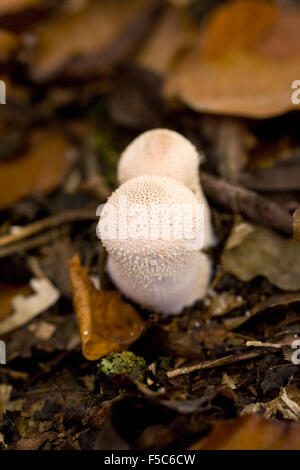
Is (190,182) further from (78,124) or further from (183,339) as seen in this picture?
(78,124)

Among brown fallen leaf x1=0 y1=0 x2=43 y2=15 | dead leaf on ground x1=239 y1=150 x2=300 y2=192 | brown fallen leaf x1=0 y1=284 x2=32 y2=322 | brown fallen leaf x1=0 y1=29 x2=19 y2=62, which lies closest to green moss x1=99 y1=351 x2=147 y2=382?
brown fallen leaf x1=0 y1=284 x2=32 y2=322

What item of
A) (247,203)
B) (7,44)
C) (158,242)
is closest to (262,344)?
(158,242)

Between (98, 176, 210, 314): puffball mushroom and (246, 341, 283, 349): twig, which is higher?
(98, 176, 210, 314): puffball mushroom

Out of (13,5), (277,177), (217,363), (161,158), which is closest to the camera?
(217,363)

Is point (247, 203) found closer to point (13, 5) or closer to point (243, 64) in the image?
point (243, 64)

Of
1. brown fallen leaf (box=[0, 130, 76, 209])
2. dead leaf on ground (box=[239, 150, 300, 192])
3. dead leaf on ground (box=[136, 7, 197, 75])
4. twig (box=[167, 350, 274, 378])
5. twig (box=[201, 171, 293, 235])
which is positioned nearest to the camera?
twig (box=[167, 350, 274, 378])

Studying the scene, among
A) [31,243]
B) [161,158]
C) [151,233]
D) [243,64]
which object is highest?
[243,64]

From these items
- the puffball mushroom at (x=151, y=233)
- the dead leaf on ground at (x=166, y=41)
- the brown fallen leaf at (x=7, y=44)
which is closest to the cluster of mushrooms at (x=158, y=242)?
the puffball mushroom at (x=151, y=233)

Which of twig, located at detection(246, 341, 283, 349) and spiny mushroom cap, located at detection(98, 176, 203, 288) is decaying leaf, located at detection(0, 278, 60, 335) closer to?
spiny mushroom cap, located at detection(98, 176, 203, 288)
